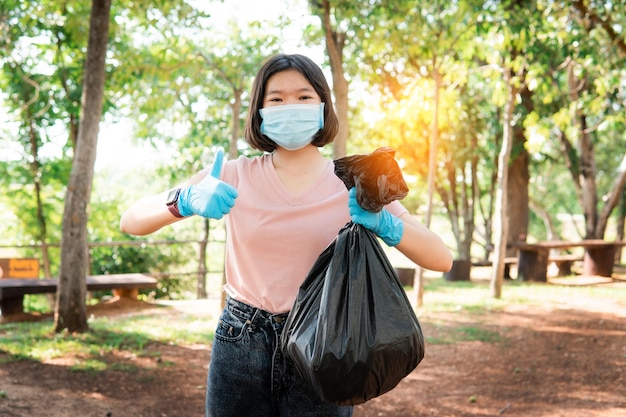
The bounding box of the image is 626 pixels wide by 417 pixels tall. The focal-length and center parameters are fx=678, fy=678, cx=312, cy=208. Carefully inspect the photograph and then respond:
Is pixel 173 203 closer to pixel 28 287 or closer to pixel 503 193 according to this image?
pixel 28 287

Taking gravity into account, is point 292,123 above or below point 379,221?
above

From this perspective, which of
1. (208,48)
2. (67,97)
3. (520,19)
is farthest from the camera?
(67,97)

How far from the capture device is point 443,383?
18.2 ft

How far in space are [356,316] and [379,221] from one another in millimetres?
257

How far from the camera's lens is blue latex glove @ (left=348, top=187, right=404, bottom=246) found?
1650mm

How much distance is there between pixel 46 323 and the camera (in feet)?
26.1

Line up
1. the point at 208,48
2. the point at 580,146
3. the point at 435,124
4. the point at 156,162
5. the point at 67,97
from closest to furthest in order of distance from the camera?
the point at 435,124 → the point at 208,48 → the point at 67,97 → the point at 580,146 → the point at 156,162

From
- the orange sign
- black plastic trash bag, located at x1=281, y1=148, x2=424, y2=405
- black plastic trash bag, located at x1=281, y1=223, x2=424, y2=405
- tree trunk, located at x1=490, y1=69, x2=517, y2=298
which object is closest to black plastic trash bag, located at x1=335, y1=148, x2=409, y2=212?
black plastic trash bag, located at x1=281, y1=148, x2=424, y2=405

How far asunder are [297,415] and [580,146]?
14.6 metres

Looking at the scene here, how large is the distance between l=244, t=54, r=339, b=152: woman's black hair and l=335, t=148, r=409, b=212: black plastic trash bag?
32 cm

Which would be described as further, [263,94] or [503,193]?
[503,193]

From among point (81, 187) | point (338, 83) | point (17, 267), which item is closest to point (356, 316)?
point (338, 83)

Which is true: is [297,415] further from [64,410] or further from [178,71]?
[178,71]

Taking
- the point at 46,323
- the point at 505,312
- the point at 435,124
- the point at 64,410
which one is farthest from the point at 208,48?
the point at 64,410
